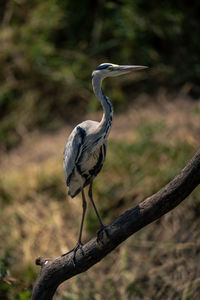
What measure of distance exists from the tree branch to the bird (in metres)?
0.06

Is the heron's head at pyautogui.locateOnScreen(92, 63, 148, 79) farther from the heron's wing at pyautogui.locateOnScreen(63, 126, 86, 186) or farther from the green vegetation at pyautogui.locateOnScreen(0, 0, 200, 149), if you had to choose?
the green vegetation at pyautogui.locateOnScreen(0, 0, 200, 149)

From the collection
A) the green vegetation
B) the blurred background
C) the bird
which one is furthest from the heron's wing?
the green vegetation

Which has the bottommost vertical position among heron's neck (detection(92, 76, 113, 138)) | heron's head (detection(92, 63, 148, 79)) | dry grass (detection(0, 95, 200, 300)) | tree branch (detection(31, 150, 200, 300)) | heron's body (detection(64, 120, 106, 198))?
dry grass (detection(0, 95, 200, 300))

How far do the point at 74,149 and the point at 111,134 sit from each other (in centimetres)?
233

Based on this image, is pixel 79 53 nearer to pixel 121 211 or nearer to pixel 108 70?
pixel 121 211

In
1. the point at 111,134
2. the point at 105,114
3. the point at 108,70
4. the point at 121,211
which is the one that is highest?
the point at 108,70

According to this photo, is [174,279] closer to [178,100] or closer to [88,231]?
[88,231]

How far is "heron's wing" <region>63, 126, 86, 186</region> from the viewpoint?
6.73 ft

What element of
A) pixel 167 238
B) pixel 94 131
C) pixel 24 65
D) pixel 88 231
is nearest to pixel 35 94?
pixel 24 65

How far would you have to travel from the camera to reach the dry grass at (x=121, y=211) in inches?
122

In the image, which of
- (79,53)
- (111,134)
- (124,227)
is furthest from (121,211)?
(79,53)

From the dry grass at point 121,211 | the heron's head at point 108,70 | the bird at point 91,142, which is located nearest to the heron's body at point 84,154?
the bird at point 91,142

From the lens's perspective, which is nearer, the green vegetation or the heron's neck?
the heron's neck

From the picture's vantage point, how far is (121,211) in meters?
3.65
